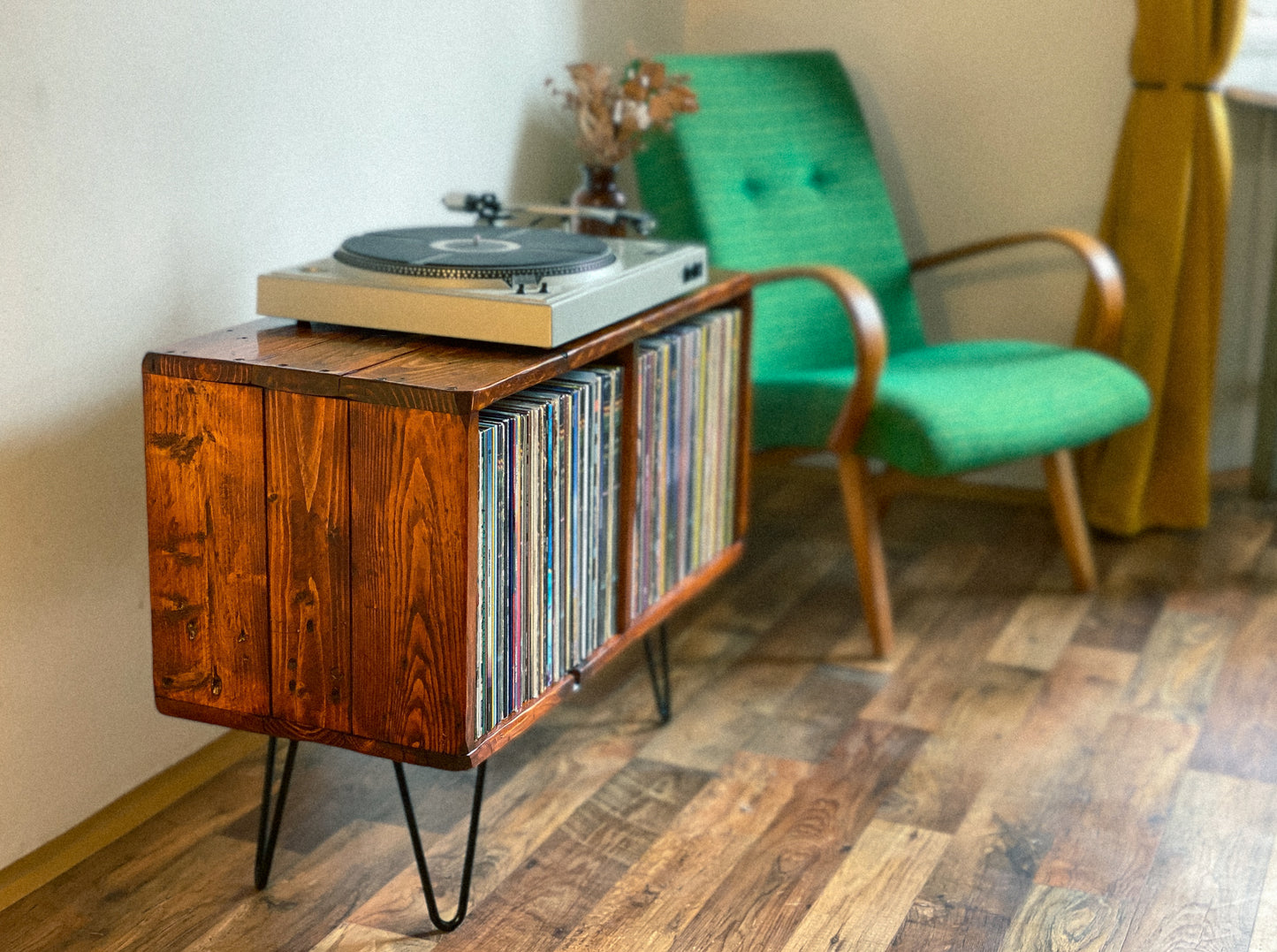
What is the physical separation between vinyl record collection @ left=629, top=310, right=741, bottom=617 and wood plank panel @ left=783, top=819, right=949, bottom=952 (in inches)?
15.8

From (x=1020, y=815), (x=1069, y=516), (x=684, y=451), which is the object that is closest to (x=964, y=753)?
(x=1020, y=815)

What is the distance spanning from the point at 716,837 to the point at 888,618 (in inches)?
26.1

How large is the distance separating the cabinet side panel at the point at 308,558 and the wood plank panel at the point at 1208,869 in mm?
903

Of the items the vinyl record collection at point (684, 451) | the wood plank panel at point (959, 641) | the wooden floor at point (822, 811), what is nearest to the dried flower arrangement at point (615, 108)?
the vinyl record collection at point (684, 451)

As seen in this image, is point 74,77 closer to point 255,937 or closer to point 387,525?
point 387,525

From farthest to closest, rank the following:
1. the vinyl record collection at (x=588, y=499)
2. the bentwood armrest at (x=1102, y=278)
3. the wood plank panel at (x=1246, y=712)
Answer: the bentwood armrest at (x=1102, y=278)
the wood plank panel at (x=1246, y=712)
the vinyl record collection at (x=588, y=499)

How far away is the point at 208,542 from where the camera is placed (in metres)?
1.47

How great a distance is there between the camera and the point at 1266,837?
178 centimetres

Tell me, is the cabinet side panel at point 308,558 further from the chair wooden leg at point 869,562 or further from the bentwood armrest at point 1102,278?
the bentwood armrest at point 1102,278

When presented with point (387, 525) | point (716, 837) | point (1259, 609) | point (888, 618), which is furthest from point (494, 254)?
point (1259, 609)

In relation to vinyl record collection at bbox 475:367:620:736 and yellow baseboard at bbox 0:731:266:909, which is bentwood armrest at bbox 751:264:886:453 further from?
yellow baseboard at bbox 0:731:266:909

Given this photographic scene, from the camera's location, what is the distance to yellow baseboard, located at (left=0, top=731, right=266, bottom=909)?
1.63 m

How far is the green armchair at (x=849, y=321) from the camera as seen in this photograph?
Answer: 2.20 meters

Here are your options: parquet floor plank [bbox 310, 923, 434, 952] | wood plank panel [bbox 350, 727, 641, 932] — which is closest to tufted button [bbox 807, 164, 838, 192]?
wood plank panel [bbox 350, 727, 641, 932]
